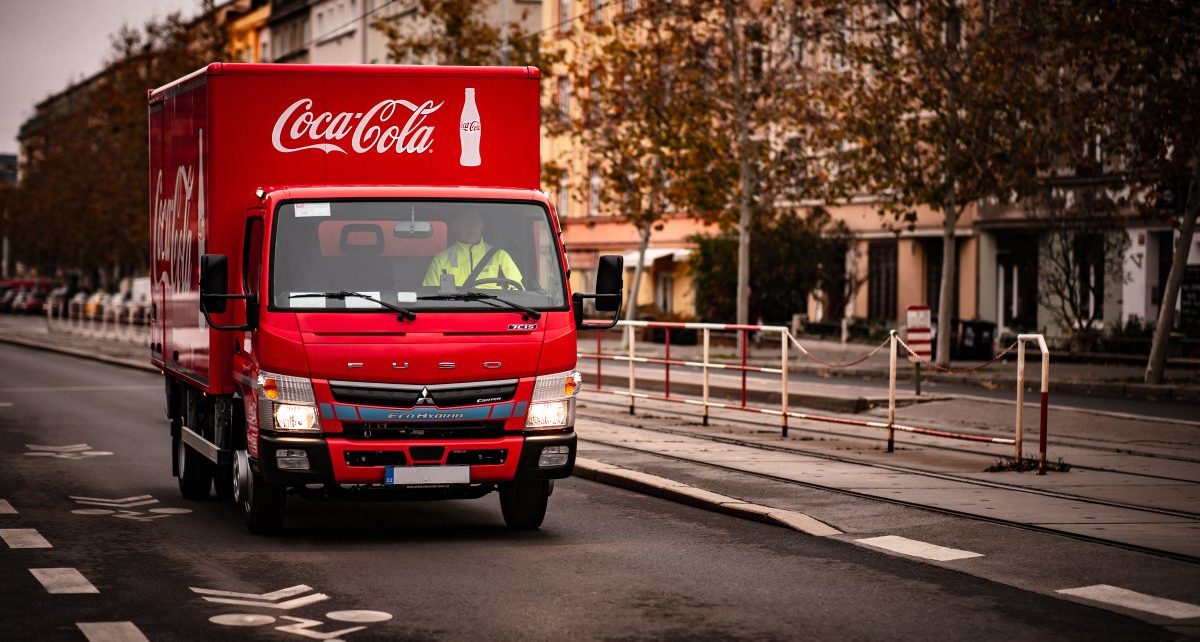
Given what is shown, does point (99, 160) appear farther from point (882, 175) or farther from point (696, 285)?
point (882, 175)

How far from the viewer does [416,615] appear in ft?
27.0

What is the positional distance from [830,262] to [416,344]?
1520 inches

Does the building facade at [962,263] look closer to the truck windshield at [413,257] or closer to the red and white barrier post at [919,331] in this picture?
the red and white barrier post at [919,331]

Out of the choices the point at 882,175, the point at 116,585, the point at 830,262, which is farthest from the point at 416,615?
the point at 830,262

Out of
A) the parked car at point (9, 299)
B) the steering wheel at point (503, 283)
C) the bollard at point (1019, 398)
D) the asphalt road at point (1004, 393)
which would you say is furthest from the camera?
the parked car at point (9, 299)

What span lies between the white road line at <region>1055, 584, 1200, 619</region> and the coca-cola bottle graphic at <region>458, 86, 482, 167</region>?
4829 mm

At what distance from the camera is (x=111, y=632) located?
7.73 meters

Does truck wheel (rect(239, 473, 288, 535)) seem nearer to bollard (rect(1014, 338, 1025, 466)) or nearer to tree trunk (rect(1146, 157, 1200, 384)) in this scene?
bollard (rect(1014, 338, 1025, 466))

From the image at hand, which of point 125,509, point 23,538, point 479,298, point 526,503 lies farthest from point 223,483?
point 479,298

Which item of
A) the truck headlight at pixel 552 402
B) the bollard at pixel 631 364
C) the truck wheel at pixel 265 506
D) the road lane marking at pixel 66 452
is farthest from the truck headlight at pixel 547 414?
the bollard at pixel 631 364

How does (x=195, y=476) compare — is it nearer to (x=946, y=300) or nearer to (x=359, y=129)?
(x=359, y=129)

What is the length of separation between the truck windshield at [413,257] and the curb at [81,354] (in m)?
20.9

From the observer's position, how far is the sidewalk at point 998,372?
90.8 feet

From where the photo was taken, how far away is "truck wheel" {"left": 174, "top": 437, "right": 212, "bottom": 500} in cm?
1291
